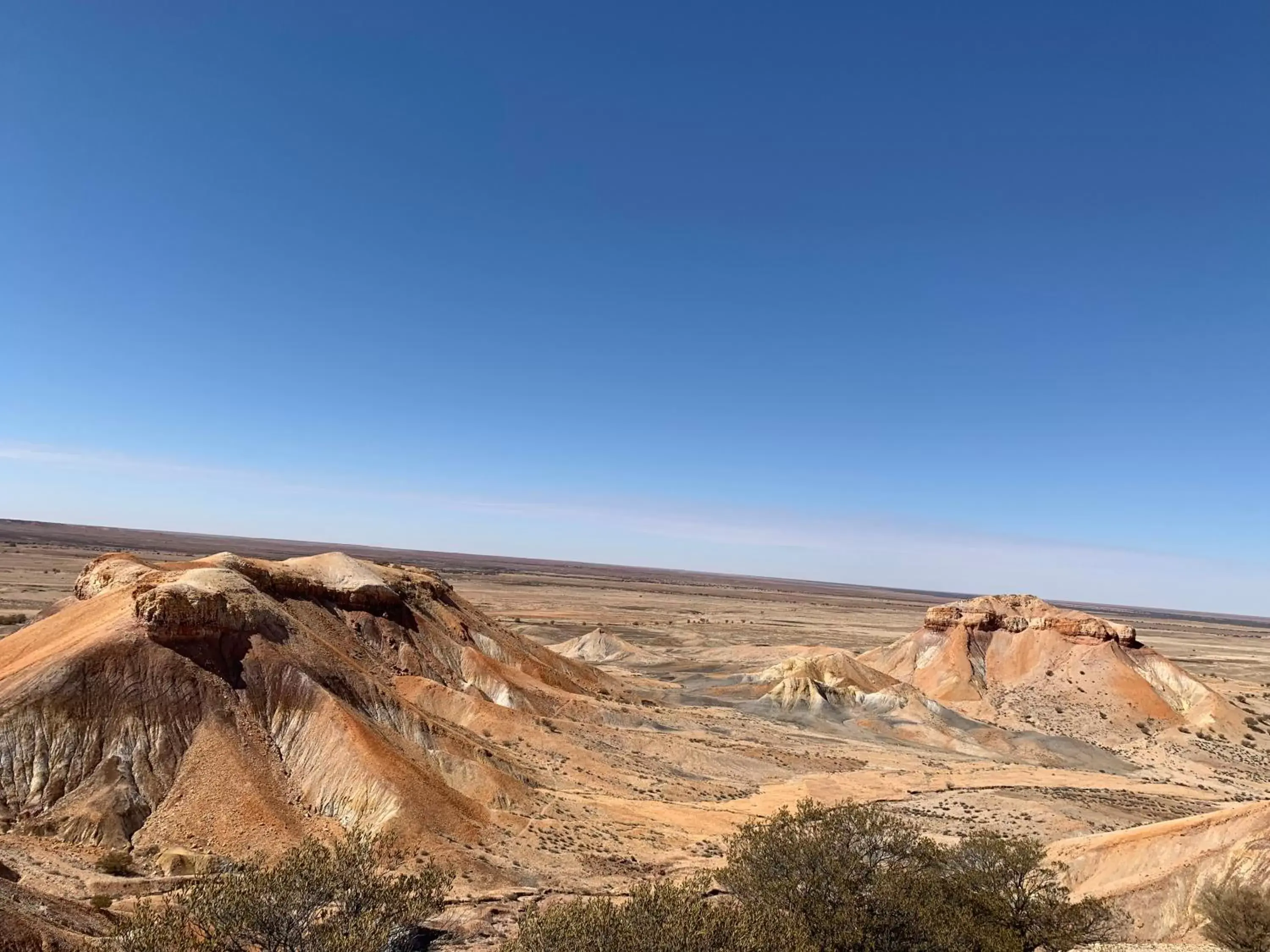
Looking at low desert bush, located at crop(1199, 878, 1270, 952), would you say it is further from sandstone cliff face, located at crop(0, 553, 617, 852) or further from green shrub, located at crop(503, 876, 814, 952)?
sandstone cliff face, located at crop(0, 553, 617, 852)

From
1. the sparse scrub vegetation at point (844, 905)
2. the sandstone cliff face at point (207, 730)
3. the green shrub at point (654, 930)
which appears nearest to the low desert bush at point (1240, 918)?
the sparse scrub vegetation at point (844, 905)

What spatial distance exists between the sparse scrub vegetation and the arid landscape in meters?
7.70

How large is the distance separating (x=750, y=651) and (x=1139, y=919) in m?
88.3

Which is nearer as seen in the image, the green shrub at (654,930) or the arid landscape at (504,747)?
the green shrub at (654,930)

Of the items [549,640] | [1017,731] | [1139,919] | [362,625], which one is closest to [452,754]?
[362,625]

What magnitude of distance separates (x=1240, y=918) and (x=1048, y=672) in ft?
203

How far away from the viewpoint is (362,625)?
168 feet

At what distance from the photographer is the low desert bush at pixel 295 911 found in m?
13.6

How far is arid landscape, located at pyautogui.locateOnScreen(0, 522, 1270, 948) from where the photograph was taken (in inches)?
1016

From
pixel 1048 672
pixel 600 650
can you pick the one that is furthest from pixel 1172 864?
pixel 600 650

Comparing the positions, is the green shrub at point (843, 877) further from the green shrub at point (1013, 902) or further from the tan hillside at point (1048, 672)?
the tan hillside at point (1048, 672)

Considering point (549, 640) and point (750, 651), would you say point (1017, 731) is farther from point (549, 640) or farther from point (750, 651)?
point (549, 640)

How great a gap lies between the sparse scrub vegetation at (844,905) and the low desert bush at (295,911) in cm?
338

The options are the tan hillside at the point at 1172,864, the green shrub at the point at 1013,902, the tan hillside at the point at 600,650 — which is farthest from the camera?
the tan hillside at the point at 600,650
